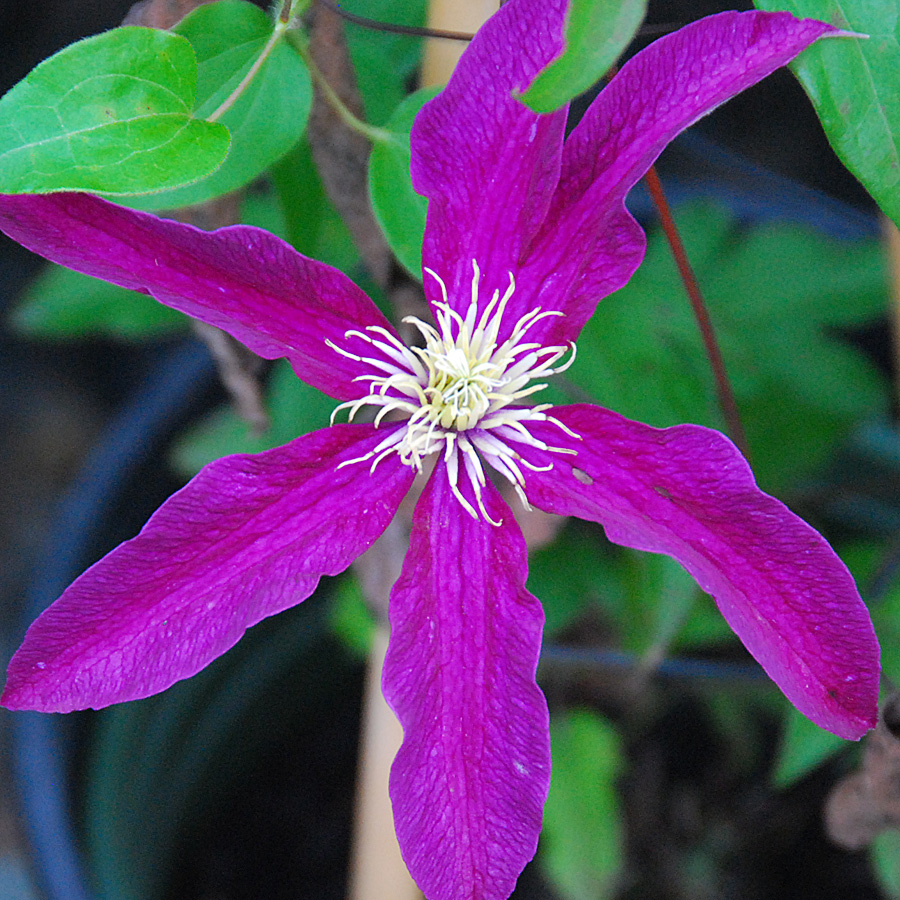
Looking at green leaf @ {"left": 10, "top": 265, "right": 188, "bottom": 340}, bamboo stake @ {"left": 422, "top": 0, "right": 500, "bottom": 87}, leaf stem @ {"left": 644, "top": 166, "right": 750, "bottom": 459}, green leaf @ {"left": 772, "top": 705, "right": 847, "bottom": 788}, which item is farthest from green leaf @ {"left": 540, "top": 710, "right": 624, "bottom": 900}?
bamboo stake @ {"left": 422, "top": 0, "right": 500, "bottom": 87}

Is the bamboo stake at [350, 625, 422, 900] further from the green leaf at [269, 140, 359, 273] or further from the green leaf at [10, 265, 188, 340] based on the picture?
the green leaf at [10, 265, 188, 340]

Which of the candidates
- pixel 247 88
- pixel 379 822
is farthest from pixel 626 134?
pixel 379 822

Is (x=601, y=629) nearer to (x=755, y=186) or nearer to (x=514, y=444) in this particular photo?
(x=755, y=186)

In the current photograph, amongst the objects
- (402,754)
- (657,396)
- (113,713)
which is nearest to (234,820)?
(113,713)

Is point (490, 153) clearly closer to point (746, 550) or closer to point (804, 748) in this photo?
point (746, 550)

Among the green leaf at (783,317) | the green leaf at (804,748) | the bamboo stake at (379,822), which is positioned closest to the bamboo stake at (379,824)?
the bamboo stake at (379,822)
